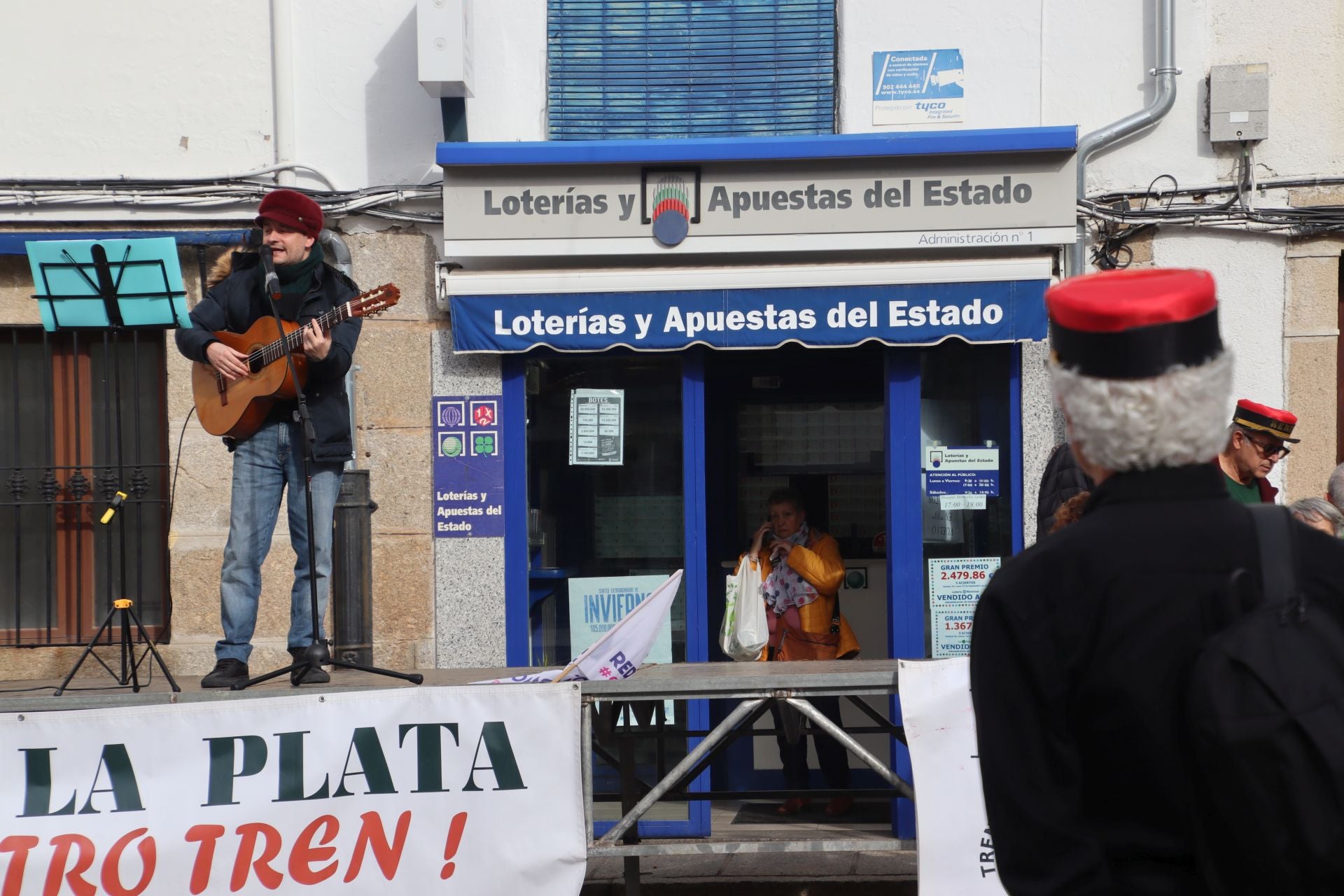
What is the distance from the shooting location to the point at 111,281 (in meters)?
5.35

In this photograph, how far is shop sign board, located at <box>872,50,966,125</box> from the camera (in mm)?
6934

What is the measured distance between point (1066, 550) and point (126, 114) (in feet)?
21.6

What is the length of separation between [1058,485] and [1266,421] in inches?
38.9

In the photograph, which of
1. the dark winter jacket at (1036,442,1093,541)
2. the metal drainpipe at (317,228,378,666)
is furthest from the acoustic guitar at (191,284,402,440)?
the dark winter jacket at (1036,442,1093,541)

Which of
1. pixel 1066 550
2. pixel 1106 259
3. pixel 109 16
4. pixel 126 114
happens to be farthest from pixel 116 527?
pixel 1066 550

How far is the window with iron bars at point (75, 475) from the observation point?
23.3 ft

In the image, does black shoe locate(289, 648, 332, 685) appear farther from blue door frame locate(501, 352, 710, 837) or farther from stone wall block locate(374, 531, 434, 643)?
blue door frame locate(501, 352, 710, 837)

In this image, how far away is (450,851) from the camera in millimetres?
4594

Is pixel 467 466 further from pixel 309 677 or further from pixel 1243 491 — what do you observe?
pixel 1243 491

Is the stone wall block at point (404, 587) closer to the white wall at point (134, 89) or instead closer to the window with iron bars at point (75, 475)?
the window with iron bars at point (75, 475)

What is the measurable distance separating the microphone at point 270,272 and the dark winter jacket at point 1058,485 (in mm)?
2960

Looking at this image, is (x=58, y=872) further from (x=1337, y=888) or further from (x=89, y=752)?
(x=1337, y=888)

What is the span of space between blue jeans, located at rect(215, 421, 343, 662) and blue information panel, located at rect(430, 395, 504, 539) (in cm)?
173

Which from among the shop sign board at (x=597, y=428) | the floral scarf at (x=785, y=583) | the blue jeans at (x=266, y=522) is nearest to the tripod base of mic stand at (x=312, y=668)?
the blue jeans at (x=266, y=522)
